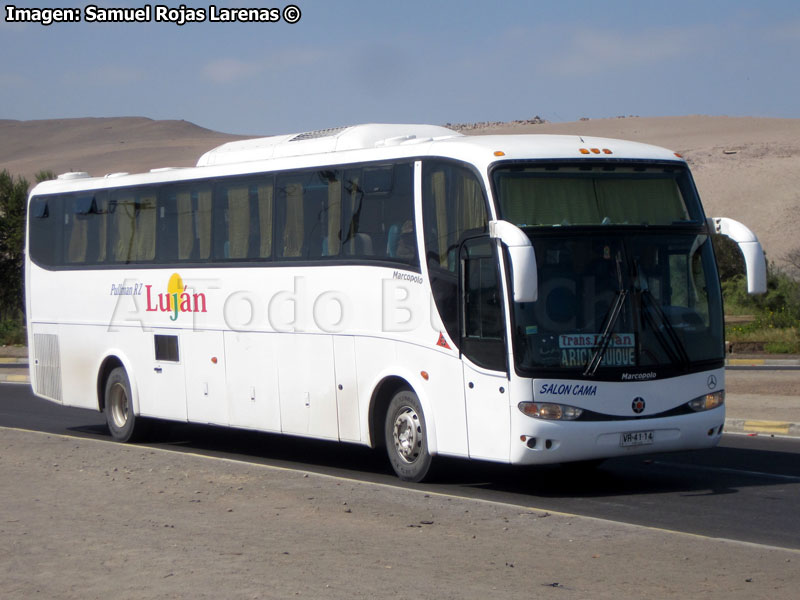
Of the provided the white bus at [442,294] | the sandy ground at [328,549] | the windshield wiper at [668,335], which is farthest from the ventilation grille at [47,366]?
the windshield wiper at [668,335]

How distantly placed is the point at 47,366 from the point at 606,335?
1021 centimetres

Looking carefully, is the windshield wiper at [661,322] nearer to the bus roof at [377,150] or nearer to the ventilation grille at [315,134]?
the bus roof at [377,150]

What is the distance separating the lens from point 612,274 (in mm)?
11133

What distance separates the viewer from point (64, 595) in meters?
6.83

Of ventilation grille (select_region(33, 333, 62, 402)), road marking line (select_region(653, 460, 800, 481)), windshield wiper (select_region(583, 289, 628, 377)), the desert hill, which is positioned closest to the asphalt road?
road marking line (select_region(653, 460, 800, 481))

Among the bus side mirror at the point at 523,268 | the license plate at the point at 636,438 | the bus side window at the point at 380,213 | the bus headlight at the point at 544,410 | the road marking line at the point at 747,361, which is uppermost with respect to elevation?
the bus side window at the point at 380,213

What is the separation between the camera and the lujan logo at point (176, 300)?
15.2m

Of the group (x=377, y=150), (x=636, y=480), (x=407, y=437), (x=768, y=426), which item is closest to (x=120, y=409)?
(x=407, y=437)

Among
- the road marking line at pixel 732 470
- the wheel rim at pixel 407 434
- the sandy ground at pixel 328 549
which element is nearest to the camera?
the sandy ground at pixel 328 549

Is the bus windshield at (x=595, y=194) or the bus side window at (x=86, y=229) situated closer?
the bus windshield at (x=595, y=194)

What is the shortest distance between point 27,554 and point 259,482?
147 inches

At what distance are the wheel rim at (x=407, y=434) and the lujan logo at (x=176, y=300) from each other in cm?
379

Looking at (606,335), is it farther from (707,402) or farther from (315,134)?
(315,134)

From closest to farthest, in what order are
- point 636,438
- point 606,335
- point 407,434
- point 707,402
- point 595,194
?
point 606,335 < point 636,438 < point 595,194 < point 707,402 < point 407,434
